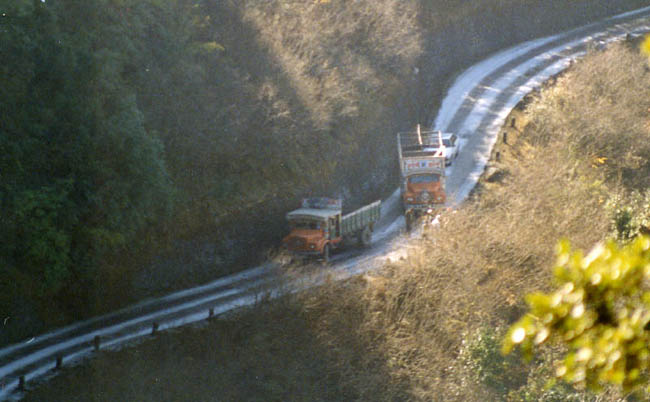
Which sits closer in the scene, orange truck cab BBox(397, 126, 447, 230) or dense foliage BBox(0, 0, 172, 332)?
dense foliage BBox(0, 0, 172, 332)

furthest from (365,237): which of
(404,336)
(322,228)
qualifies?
(404,336)

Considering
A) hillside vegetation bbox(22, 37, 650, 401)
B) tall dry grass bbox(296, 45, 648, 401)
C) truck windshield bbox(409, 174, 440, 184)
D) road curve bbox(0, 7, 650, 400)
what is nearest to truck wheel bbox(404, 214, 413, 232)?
road curve bbox(0, 7, 650, 400)

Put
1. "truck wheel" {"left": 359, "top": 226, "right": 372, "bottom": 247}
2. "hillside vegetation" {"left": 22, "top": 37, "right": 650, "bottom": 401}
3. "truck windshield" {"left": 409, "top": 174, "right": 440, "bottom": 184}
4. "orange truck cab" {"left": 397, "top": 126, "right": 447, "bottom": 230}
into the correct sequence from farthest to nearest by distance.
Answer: "truck windshield" {"left": 409, "top": 174, "right": 440, "bottom": 184} < "orange truck cab" {"left": 397, "top": 126, "right": 447, "bottom": 230} < "truck wheel" {"left": 359, "top": 226, "right": 372, "bottom": 247} < "hillside vegetation" {"left": 22, "top": 37, "right": 650, "bottom": 401}

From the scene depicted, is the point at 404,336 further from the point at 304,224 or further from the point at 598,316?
the point at 598,316

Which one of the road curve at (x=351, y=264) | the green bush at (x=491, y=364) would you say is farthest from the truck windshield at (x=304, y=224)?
the green bush at (x=491, y=364)

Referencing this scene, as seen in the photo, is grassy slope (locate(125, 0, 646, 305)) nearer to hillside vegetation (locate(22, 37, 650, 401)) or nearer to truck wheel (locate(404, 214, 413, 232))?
hillside vegetation (locate(22, 37, 650, 401))

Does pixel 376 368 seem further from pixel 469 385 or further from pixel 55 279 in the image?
pixel 55 279

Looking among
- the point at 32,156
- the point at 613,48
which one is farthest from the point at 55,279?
the point at 613,48
